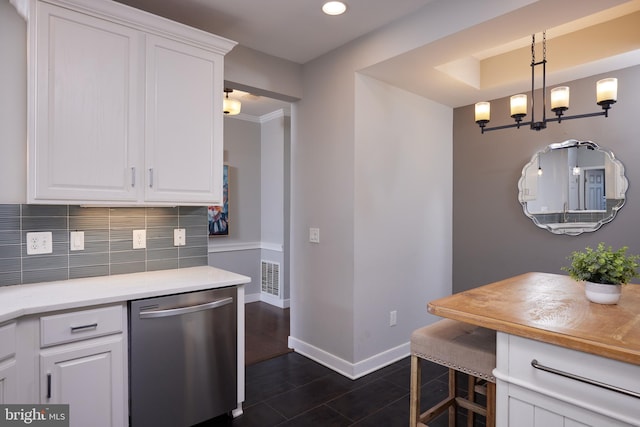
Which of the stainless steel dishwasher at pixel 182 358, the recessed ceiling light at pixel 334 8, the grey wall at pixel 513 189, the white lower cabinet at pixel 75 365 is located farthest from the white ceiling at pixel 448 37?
the white lower cabinet at pixel 75 365

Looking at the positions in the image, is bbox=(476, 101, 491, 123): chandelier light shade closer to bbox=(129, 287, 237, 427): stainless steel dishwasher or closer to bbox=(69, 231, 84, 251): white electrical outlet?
bbox=(129, 287, 237, 427): stainless steel dishwasher

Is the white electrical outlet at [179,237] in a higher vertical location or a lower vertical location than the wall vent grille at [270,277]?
higher

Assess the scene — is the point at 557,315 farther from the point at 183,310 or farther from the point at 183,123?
the point at 183,123

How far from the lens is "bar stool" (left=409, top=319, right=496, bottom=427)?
160 cm

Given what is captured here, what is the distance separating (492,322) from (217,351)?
4.97 ft

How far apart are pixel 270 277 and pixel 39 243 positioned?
3198mm

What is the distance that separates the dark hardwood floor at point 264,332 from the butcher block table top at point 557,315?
2.11m

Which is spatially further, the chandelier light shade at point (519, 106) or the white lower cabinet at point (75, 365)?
the chandelier light shade at point (519, 106)

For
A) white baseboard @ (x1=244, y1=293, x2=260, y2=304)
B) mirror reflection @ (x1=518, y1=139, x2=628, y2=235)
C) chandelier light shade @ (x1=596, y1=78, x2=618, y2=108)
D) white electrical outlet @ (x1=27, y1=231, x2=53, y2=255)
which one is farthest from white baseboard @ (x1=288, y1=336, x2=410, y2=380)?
chandelier light shade @ (x1=596, y1=78, x2=618, y2=108)

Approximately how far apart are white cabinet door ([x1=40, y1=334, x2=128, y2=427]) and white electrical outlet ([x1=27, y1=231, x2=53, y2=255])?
69 cm

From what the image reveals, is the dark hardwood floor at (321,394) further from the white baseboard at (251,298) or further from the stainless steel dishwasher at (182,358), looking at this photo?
the white baseboard at (251,298)

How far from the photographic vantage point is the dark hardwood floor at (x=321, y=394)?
2262mm

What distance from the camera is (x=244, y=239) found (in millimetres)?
5074

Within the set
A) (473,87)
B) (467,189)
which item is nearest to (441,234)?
(467,189)
